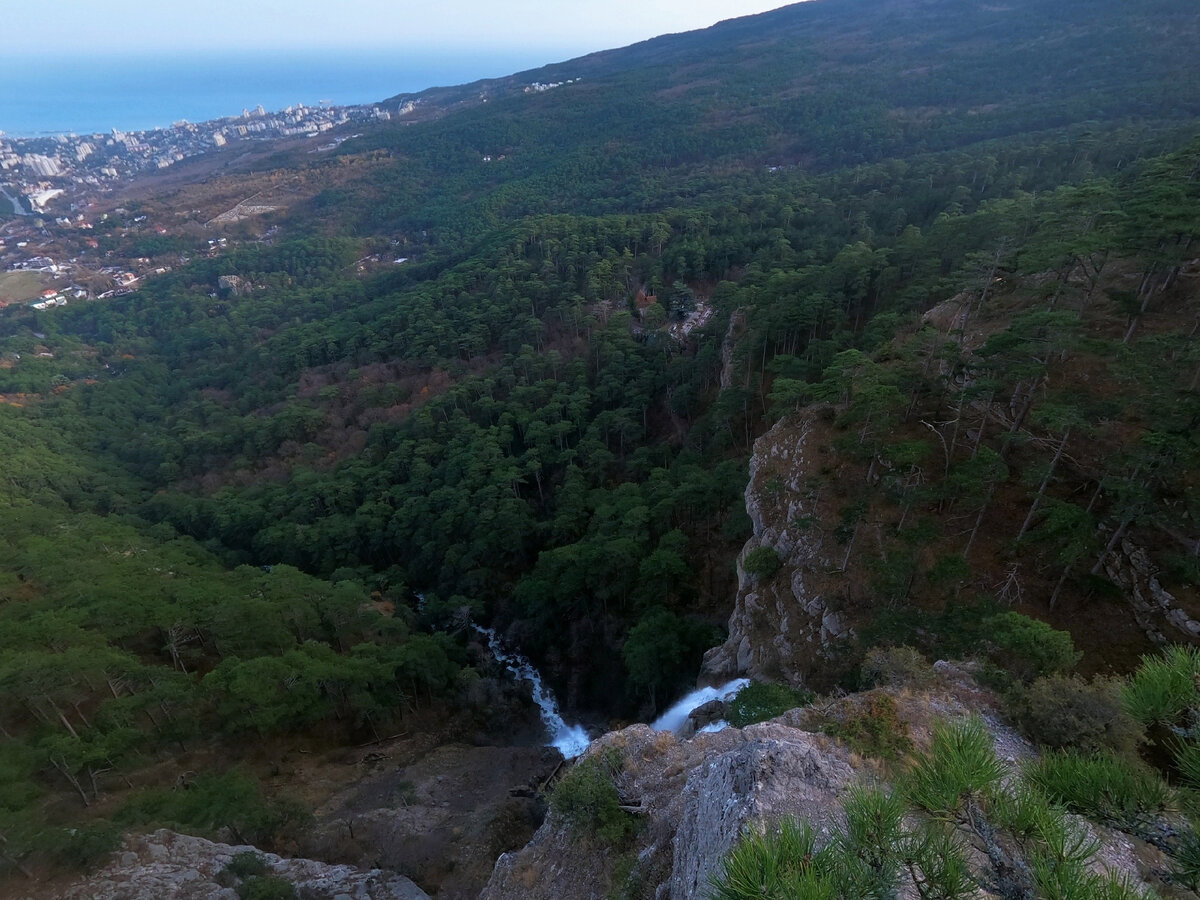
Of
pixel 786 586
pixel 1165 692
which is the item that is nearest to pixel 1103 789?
pixel 1165 692

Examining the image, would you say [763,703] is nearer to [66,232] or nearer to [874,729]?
[874,729]

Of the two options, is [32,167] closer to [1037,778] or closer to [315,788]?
[315,788]

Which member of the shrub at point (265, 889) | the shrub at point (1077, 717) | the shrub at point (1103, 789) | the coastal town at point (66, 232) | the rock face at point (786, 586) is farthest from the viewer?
the coastal town at point (66, 232)

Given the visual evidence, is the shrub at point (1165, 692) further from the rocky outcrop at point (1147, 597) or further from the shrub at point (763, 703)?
the rocky outcrop at point (1147, 597)

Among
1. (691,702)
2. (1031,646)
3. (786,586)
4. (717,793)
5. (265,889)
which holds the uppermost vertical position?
(717,793)

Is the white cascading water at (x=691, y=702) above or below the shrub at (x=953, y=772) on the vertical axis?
below

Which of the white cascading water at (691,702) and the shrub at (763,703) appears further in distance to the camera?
the white cascading water at (691,702)

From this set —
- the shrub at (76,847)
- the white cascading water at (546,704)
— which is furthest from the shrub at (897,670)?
the shrub at (76,847)
